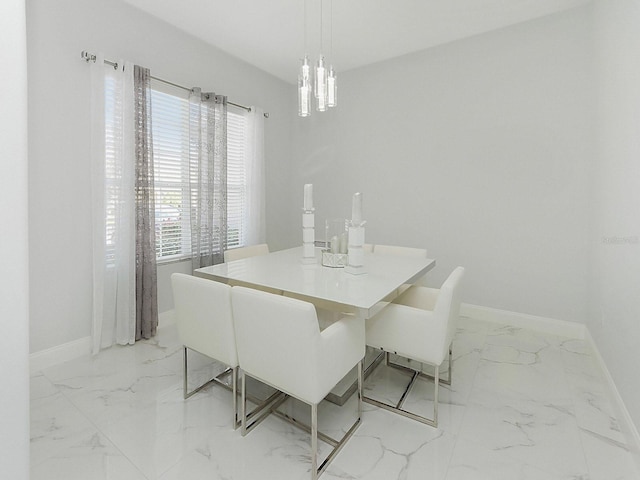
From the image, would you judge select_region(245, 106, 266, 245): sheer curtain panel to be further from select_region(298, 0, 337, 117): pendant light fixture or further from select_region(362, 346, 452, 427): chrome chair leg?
select_region(362, 346, 452, 427): chrome chair leg

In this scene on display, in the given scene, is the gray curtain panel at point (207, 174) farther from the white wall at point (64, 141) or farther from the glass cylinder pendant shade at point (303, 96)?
the glass cylinder pendant shade at point (303, 96)

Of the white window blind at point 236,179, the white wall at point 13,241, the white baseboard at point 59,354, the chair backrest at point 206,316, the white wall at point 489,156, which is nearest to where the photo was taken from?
the white wall at point 13,241

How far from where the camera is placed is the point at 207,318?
1.64m

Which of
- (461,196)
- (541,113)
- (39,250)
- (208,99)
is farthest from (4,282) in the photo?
(541,113)

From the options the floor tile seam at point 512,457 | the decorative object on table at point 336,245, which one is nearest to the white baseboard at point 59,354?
the decorative object on table at point 336,245

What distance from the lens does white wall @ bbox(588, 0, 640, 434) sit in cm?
167

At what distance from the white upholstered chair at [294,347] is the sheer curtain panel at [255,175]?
235 cm

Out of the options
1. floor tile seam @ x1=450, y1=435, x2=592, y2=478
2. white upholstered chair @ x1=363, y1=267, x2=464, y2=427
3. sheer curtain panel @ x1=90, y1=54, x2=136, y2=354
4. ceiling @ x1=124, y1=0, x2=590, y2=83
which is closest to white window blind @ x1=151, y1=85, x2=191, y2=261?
sheer curtain panel @ x1=90, y1=54, x2=136, y2=354

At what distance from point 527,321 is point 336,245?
2.09 metres

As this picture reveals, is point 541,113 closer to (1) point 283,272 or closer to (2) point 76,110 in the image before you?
(1) point 283,272

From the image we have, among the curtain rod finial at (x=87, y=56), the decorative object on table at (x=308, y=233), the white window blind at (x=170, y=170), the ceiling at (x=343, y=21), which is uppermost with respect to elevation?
the ceiling at (x=343, y=21)

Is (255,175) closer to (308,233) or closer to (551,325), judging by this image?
(308,233)

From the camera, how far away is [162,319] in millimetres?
3000

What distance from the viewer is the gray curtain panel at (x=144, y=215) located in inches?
102
